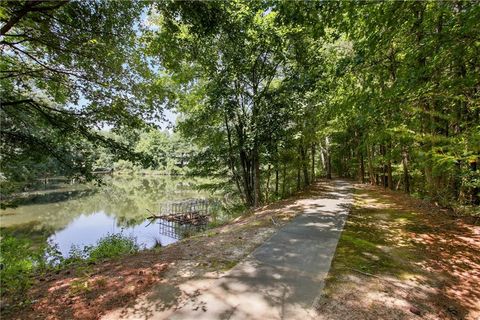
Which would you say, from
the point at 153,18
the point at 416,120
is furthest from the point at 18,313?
the point at 416,120

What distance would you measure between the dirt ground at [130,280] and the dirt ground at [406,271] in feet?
5.67

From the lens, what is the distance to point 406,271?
4.04 metres

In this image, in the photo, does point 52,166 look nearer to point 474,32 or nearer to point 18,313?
point 18,313

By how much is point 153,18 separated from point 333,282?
7113 millimetres


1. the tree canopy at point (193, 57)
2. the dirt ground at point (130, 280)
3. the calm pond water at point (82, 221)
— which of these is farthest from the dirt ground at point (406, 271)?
the calm pond water at point (82, 221)

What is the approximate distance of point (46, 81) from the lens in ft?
17.7

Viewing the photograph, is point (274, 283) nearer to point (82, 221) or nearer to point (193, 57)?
point (193, 57)

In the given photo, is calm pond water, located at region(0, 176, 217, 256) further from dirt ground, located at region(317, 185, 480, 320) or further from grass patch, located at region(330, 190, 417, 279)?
dirt ground, located at region(317, 185, 480, 320)

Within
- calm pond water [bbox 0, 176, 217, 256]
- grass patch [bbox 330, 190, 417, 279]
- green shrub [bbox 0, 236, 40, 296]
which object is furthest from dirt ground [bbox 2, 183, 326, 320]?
calm pond water [bbox 0, 176, 217, 256]

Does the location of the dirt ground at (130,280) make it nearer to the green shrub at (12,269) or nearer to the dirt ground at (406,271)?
the green shrub at (12,269)

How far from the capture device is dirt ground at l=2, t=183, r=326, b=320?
3021mm

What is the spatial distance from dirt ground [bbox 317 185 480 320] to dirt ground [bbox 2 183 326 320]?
173 centimetres

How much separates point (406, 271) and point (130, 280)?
161 inches

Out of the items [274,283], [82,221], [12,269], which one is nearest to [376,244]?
[274,283]
